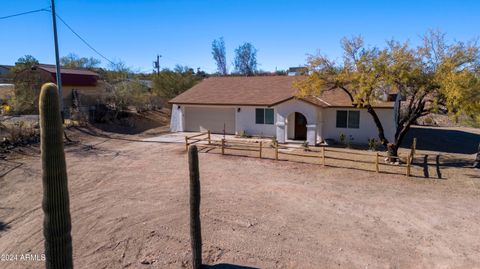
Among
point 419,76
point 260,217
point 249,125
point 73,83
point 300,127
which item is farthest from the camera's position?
point 73,83

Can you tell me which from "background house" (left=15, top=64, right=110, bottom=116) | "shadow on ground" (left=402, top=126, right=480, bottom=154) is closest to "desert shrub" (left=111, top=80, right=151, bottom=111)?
"background house" (left=15, top=64, right=110, bottom=116)

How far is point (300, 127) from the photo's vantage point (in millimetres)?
21828

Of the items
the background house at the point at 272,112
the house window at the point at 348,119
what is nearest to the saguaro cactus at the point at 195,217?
the background house at the point at 272,112

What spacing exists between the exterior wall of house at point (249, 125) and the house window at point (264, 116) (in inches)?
8.5

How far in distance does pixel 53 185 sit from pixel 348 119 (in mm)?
18291

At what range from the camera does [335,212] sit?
32.4 feet

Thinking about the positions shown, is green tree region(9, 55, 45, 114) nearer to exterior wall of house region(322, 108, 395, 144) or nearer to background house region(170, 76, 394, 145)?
background house region(170, 76, 394, 145)

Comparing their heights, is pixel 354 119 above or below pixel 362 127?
above

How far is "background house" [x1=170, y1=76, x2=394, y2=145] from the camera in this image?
65.6ft

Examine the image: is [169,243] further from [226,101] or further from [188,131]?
[188,131]

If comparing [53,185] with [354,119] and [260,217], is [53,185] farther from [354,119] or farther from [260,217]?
[354,119]

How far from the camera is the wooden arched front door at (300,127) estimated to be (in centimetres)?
2170

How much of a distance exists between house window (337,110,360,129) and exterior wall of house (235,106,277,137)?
444cm

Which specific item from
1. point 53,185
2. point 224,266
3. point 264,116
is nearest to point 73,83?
point 264,116
